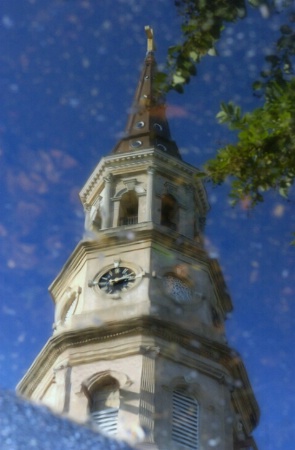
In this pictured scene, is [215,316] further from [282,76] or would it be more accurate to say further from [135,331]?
[282,76]

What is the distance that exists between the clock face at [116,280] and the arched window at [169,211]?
14.0 feet

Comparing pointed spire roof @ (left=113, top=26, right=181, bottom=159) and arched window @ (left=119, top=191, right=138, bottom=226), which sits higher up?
pointed spire roof @ (left=113, top=26, right=181, bottom=159)

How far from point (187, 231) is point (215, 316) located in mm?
3876

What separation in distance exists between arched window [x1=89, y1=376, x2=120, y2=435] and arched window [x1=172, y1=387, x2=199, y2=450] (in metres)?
1.71

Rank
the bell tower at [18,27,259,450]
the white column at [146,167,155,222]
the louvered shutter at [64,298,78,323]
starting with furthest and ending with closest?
the white column at [146,167,155,222] → the louvered shutter at [64,298,78,323] → the bell tower at [18,27,259,450]

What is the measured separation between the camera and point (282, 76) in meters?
6.45

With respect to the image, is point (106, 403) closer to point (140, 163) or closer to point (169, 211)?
point (169, 211)

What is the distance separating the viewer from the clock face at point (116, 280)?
25641 millimetres

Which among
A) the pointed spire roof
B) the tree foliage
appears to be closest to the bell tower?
the pointed spire roof

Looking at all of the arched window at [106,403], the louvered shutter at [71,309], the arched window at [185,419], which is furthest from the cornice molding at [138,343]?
the louvered shutter at [71,309]

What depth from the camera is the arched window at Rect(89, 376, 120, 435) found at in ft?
70.9

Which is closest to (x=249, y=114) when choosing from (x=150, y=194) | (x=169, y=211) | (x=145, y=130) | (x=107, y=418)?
(x=107, y=418)

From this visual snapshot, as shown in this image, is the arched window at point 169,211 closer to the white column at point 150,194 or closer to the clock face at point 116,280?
the white column at point 150,194

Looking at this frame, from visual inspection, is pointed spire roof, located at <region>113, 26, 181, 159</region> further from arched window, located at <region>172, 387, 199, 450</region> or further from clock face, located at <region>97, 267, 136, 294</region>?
arched window, located at <region>172, 387, 199, 450</region>
